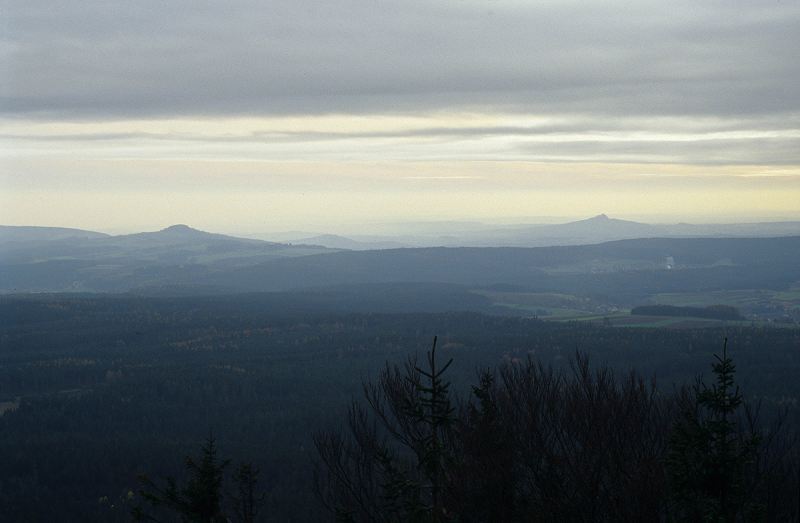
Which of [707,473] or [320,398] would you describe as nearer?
[707,473]

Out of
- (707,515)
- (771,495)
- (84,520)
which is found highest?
(707,515)

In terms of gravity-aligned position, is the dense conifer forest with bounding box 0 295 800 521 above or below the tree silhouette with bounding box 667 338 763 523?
below

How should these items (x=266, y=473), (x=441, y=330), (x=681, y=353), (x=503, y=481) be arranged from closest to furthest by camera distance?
(x=503, y=481) → (x=266, y=473) → (x=681, y=353) → (x=441, y=330)

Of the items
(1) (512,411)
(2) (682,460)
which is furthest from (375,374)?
(2) (682,460)

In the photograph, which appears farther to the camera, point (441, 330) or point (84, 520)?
point (441, 330)

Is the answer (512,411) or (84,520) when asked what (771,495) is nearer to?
(512,411)

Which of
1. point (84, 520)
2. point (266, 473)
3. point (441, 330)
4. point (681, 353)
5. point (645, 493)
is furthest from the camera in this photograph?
point (441, 330)

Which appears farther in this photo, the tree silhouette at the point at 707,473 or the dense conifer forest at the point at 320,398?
the dense conifer forest at the point at 320,398

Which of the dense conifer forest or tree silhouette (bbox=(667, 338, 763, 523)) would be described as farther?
the dense conifer forest

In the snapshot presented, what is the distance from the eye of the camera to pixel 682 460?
17547mm

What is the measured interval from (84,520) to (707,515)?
184ft

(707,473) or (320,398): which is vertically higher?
(707,473)

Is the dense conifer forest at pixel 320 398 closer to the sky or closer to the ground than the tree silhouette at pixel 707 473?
closer to the ground

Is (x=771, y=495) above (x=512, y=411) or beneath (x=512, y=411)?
beneath
